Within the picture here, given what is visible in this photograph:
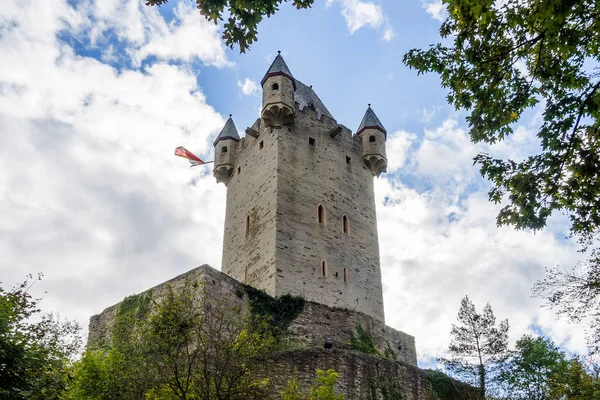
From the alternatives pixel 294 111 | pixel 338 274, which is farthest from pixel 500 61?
pixel 294 111

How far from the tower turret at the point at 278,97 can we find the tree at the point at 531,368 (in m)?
14.3

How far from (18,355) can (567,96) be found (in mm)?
11974

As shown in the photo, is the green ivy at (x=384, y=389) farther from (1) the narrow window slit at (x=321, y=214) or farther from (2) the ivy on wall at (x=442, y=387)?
(1) the narrow window slit at (x=321, y=214)

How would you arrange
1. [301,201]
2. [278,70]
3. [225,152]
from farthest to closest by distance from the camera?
[225,152]
[278,70]
[301,201]

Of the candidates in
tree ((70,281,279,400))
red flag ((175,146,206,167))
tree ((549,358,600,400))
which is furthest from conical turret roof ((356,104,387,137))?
tree ((70,281,279,400))

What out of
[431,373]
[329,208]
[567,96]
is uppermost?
[329,208]

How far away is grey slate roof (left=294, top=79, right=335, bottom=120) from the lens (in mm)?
27478

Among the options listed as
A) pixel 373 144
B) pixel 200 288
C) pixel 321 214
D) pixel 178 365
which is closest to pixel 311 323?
pixel 200 288

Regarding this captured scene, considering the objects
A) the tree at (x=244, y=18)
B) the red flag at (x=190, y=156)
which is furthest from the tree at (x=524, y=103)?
the red flag at (x=190, y=156)

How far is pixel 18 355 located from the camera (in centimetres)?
1244

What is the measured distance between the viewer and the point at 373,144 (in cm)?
2752

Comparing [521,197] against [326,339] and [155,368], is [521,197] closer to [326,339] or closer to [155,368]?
[155,368]

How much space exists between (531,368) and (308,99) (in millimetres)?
16605

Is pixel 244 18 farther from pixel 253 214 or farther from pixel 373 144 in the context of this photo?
pixel 373 144
